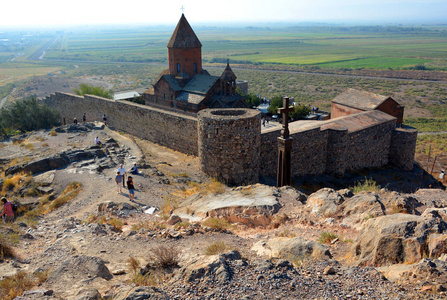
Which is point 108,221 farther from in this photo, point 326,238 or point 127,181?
point 326,238

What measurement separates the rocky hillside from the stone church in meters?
9.66

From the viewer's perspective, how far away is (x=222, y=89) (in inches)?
912

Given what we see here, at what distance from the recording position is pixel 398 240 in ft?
15.5

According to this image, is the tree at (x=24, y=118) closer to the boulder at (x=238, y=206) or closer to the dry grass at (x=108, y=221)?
the dry grass at (x=108, y=221)

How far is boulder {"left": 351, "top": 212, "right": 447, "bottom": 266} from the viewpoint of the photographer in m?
4.56

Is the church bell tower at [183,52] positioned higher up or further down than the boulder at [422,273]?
higher up

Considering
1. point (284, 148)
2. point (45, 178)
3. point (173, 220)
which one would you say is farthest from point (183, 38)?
point (173, 220)

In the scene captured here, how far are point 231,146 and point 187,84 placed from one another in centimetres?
1363

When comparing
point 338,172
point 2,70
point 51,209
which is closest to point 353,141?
point 338,172

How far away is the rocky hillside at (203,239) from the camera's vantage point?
4332 mm

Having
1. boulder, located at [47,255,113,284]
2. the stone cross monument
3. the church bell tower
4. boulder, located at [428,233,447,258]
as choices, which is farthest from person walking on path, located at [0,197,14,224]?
the church bell tower

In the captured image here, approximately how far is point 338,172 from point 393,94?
38.5 meters

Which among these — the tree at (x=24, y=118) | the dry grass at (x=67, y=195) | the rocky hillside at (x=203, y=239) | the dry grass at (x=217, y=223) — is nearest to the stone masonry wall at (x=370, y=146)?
the rocky hillside at (x=203, y=239)

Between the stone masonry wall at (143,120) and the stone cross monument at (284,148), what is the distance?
6.07 metres
